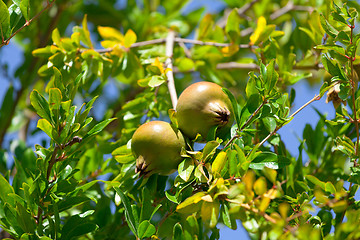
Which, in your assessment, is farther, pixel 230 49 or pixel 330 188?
pixel 230 49

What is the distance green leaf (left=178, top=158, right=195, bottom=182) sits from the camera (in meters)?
1.22

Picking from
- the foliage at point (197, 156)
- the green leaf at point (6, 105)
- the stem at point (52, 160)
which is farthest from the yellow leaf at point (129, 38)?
the green leaf at point (6, 105)

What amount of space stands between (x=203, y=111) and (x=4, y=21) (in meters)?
0.71

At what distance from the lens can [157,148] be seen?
4.27 feet

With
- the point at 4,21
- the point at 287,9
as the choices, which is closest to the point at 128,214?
the point at 4,21

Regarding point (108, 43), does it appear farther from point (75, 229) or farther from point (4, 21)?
point (75, 229)

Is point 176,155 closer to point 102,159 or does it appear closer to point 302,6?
point 102,159

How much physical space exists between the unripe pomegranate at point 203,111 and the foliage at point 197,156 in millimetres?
38

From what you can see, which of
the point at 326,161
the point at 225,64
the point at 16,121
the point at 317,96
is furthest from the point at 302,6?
the point at 16,121

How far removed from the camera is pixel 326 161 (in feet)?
5.73

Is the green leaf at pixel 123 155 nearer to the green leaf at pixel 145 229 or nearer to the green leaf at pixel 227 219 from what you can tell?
the green leaf at pixel 145 229

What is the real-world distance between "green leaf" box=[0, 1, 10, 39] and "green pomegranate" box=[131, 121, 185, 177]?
556mm

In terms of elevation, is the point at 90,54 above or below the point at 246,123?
above

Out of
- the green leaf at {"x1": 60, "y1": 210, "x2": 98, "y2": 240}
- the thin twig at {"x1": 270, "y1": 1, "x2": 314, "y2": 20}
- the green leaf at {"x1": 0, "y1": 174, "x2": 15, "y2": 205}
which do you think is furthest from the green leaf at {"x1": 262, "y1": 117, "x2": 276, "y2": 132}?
the thin twig at {"x1": 270, "y1": 1, "x2": 314, "y2": 20}
